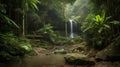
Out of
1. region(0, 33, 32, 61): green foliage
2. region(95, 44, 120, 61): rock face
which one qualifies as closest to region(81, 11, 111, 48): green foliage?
region(95, 44, 120, 61): rock face

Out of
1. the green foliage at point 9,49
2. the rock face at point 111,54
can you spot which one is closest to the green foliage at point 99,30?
the rock face at point 111,54

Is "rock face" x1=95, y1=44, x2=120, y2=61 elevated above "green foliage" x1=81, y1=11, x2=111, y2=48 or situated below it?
below

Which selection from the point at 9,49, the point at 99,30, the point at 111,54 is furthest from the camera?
the point at 99,30

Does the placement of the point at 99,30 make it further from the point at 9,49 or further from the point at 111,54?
the point at 9,49

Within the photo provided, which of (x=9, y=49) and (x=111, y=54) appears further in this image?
(x=9, y=49)

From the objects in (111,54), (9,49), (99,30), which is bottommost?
(111,54)

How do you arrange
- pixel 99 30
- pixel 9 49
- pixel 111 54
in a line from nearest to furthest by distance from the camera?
pixel 111 54, pixel 9 49, pixel 99 30

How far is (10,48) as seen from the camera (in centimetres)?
955

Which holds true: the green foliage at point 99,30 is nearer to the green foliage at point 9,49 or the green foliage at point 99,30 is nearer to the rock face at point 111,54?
the rock face at point 111,54

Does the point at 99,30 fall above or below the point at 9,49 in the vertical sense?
above

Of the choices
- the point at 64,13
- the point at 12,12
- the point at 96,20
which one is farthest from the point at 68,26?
the point at 96,20

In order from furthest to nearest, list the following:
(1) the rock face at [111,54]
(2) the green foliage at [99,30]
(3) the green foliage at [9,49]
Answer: (2) the green foliage at [99,30]
(1) the rock face at [111,54]
(3) the green foliage at [9,49]

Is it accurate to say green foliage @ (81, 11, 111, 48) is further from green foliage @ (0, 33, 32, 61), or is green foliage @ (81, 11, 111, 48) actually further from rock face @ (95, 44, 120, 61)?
green foliage @ (0, 33, 32, 61)


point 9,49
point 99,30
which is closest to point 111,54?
point 99,30
